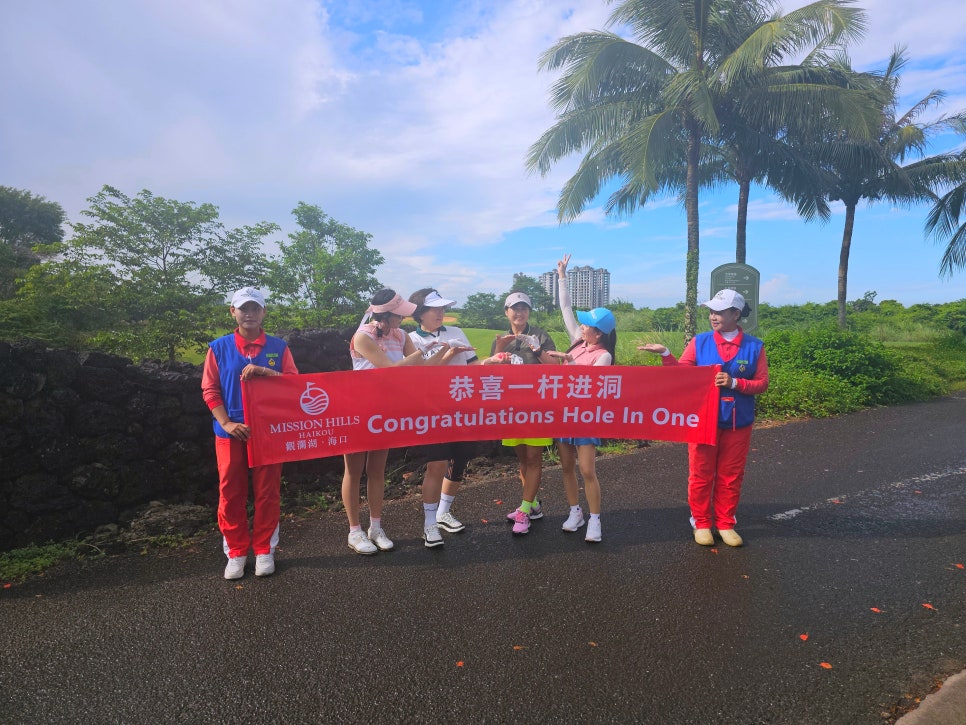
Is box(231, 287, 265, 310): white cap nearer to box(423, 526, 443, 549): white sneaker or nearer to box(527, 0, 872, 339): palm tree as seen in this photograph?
box(423, 526, 443, 549): white sneaker

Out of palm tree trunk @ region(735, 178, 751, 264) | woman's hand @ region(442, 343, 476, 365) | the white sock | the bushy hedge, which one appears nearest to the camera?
woman's hand @ region(442, 343, 476, 365)

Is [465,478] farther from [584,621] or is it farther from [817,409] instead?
[817,409]

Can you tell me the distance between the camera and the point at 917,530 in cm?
461

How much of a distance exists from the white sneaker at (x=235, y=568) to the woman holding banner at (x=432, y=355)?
49.4 inches

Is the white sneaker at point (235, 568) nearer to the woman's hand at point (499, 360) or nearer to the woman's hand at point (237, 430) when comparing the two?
the woman's hand at point (237, 430)

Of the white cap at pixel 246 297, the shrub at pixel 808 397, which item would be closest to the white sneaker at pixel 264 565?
the white cap at pixel 246 297

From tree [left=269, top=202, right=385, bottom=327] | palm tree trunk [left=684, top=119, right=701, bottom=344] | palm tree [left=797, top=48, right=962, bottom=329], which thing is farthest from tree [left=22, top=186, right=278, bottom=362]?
palm tree [left=797, top=48, right=962, bottom=329]

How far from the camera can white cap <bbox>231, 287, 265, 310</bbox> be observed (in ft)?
12.4

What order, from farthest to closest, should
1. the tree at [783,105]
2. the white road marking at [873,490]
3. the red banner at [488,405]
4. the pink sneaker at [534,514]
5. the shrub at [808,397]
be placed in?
1. the tree at [783,105]
2. the shrub at [808,397]
3. the white road marking at [873,490]
4. the pink sneaker at [534,514]
5. the red banner at [488,405]

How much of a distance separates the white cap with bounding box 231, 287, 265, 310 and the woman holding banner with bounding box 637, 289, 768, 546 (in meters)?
2.69

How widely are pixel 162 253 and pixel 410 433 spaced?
9486 mm

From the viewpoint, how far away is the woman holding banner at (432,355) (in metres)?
4.27

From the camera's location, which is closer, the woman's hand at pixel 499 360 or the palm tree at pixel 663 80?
the woman's hand at pixel 499 360

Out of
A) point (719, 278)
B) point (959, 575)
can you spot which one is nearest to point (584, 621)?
point (959, 575)
